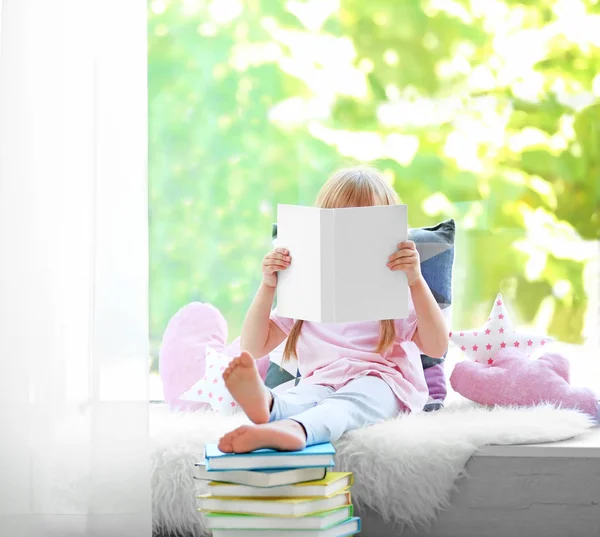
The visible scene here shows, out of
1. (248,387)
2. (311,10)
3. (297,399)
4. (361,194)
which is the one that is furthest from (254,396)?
(311,10)

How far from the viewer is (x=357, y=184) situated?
1.74 metres

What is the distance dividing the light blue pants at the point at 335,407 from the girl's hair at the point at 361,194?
103mm

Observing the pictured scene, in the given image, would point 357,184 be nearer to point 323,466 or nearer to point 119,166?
point 119,166

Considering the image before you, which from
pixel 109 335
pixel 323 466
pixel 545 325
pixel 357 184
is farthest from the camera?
pixel 545 325

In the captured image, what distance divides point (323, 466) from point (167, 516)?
14.3 inches

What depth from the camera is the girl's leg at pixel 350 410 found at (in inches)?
56.9

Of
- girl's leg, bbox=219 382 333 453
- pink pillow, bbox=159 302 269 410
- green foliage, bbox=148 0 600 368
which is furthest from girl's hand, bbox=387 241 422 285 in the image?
green foliage, bbox=148 0 600 368

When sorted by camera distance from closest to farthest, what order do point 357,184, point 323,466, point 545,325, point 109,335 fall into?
point 323,466, point 109,335, point 357,184, point 545,325

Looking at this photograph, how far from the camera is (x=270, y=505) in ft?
4.37

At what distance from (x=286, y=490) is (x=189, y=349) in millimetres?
699

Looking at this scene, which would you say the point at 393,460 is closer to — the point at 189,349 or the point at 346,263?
the point at 346,263

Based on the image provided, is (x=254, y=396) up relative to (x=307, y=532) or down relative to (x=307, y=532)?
up

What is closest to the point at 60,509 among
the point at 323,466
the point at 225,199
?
the point at 323,466

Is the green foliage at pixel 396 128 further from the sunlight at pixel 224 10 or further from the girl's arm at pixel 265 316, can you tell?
the girl's arm at pixel 265 316
